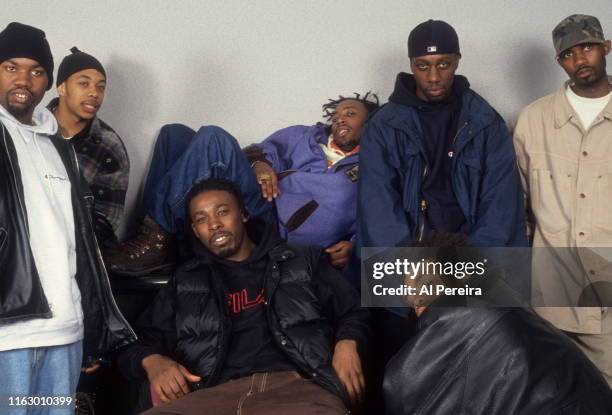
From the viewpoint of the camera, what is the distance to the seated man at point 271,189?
3121 mm

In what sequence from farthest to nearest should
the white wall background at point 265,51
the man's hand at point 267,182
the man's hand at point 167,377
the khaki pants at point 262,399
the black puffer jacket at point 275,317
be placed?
the white wall background at point 265,51, the man's hand at point 267,182, the black puffer jacket at point 275,317, the man's hand at point 167,377, the khaki pants at point 262,399

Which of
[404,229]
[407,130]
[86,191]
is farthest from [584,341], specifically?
[86,191]

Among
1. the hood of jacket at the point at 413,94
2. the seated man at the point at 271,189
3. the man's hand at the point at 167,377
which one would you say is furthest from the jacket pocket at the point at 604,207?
the man's hand at the point at 167,377

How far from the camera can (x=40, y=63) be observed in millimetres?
2354

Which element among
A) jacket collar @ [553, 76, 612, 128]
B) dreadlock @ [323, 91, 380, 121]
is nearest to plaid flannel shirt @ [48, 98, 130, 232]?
dreadlock @ [323, 91, 380, 121]

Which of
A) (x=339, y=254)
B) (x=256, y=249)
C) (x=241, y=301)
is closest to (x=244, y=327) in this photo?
(x=241, y=301)

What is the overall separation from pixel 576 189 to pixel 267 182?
3.87 ft

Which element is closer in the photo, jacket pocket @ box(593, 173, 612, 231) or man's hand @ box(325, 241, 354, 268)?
jacket pocket @ box(593, 173, 612, 231)

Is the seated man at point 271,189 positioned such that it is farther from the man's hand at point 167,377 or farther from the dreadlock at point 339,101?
the man's hand at point 167,377

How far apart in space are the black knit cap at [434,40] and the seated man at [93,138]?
47.5 inches

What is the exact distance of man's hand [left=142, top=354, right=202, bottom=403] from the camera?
2439 millimetres

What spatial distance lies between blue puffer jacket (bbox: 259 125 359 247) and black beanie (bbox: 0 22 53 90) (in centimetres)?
114

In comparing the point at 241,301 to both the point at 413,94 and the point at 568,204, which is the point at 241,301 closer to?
the point at 413,94

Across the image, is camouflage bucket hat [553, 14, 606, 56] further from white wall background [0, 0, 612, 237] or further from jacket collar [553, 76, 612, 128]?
white wall background [0, 0, 612, 237]
